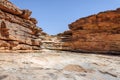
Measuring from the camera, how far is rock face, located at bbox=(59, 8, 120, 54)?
14867mm

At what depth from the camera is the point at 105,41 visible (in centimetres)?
1514

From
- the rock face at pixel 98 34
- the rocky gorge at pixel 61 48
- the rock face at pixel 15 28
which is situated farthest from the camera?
the rock face at pixel 98 34

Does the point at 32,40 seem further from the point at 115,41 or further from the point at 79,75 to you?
the point at 79,75

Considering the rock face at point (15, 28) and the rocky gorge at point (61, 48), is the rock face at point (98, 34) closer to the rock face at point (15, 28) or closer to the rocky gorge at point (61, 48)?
the rocky gorge at point (61, 48)

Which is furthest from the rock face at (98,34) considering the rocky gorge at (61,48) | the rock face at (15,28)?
the rock face at (15,28)

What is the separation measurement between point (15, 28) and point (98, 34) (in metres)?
7.65

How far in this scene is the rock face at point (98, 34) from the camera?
48.8ft

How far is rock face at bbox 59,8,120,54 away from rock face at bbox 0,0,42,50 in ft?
13.7

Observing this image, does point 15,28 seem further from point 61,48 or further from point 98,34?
point 98,34

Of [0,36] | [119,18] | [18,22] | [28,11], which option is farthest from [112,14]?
[0,36]

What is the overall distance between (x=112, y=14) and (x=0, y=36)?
10127mm

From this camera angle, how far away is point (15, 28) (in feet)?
37.7

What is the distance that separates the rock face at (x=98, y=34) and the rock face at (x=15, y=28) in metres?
4.19

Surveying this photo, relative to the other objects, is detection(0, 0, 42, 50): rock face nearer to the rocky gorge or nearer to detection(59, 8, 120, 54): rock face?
the rocky gorge
